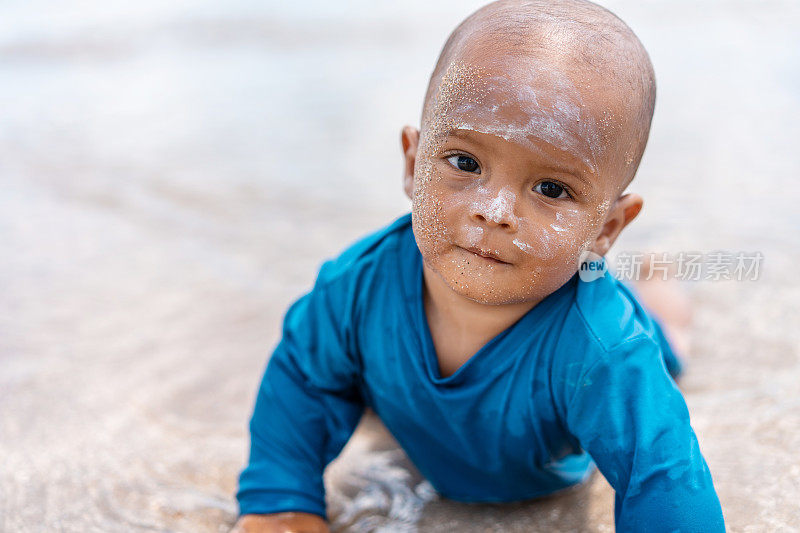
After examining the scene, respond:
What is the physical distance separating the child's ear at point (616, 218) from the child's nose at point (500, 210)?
24 centimetres

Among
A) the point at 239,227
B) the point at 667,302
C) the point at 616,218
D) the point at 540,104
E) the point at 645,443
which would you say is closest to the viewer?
the point at 540,104

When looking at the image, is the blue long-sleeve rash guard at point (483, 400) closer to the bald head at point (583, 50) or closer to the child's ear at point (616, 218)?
the child's ear at point (616, 218)

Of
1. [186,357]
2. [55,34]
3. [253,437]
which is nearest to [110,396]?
[186,357]

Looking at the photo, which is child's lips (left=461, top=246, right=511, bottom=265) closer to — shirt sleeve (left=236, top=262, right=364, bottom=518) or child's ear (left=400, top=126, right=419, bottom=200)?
child's ear (left=400, top=126, right=419, bottom=200)

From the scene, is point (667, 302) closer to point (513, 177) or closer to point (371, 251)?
point (371, 251)

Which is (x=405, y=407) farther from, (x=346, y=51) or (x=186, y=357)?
(x=346, y=51)

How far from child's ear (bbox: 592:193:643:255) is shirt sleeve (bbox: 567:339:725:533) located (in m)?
0.18

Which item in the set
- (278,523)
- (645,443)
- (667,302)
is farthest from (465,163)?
(667,302)

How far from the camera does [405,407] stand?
1695 millimetres

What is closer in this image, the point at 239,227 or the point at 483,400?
the point at 483,400

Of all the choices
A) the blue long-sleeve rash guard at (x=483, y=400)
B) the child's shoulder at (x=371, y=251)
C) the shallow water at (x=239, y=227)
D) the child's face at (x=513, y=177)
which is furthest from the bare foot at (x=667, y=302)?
the child's face at (x=513, y=177)

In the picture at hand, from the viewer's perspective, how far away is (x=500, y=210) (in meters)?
1.31

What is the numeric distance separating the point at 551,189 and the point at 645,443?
450 millimetres

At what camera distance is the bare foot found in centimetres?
250
